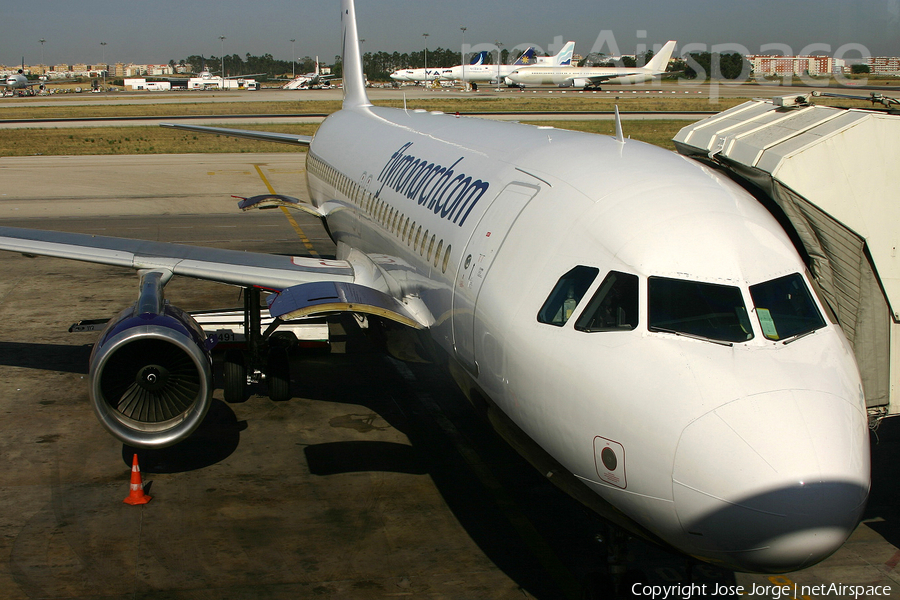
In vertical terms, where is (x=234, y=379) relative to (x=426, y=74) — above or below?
below

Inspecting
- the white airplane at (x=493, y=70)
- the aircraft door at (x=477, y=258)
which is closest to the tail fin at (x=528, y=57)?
the white airplane at (x=493, y=70)

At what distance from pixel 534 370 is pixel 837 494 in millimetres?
2354

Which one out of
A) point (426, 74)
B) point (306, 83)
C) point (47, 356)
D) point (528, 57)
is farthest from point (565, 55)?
point (47, 356)

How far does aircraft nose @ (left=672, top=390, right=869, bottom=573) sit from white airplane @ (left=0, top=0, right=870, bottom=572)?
0.04ft

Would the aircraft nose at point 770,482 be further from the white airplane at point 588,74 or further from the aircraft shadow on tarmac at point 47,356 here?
the white airplane at point 588,74

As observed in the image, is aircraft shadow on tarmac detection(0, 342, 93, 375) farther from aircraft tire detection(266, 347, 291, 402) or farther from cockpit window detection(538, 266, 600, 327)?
A: cockpit window detection(538, 266, 600, 327)

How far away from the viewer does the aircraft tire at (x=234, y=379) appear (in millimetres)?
13156

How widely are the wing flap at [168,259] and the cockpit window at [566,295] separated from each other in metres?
6.25

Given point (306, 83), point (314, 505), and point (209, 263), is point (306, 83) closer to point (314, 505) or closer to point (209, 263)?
point (209, 263)

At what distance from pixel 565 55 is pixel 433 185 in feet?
398

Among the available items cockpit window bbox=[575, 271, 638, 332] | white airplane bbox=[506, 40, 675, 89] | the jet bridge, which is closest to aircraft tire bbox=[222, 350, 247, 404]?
cockpit window bbox=[575, 271, 638, 332]

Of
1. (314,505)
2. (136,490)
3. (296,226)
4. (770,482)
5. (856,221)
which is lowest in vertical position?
(314,505)

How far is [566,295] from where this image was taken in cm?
673

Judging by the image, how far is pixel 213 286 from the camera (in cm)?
2133
